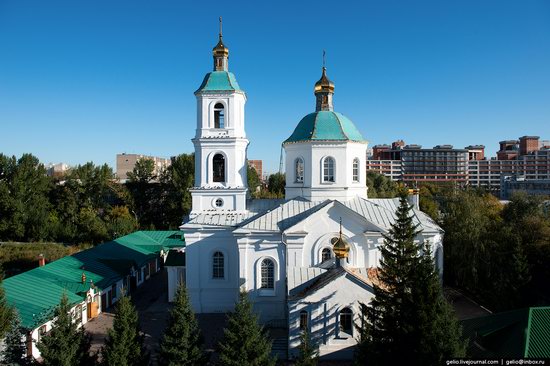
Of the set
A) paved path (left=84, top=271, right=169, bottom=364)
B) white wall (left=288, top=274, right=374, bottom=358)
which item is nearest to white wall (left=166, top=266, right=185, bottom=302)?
paved path (left=84, top=271, right=169, bottom=364)

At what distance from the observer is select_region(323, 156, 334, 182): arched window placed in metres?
19.8

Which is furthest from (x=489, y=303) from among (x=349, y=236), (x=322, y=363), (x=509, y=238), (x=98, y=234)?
(x=98, y=234)

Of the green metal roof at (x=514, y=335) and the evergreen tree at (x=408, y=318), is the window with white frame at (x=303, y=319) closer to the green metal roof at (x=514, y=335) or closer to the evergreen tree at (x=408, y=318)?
the evergreen tree at (x=408, y=318)

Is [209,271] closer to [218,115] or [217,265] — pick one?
[217,265]

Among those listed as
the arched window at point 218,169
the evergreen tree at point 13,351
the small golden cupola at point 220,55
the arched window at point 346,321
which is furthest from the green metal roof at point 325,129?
the evergreen tree at point 13,351

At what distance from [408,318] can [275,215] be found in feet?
26.5

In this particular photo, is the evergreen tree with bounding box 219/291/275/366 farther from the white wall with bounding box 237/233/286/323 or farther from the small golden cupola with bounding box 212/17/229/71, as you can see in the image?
the small golden cupola with bounding box 212/17/229/71

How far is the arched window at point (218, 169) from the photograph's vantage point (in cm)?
1986

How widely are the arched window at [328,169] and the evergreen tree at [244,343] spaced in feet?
31.1

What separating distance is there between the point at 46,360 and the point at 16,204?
32.5 meters

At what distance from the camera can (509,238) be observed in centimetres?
2102

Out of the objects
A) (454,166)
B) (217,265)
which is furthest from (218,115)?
(454,166)

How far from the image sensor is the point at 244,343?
1154 centimetres

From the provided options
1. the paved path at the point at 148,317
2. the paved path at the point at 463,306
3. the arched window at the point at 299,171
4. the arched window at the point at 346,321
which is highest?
the arched window at the point at 299,171
